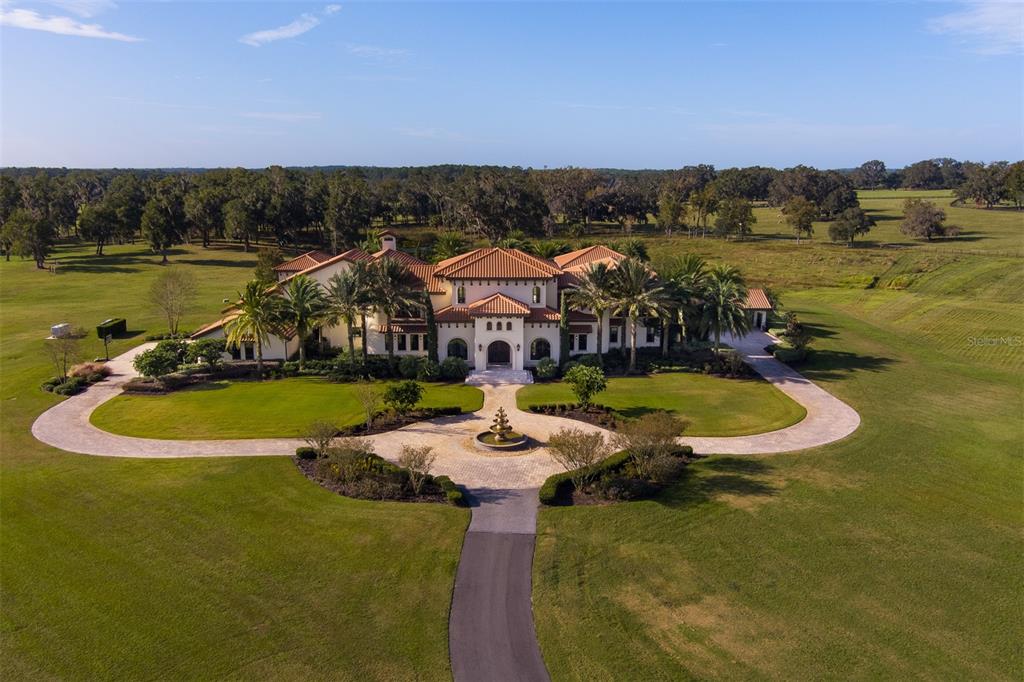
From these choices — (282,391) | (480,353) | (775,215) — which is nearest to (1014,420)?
(480,353)

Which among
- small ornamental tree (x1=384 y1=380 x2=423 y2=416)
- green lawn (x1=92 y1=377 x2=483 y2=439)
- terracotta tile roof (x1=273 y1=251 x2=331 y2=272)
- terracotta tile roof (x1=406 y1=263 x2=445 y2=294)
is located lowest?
green lawn (x1=92 y1=377 x2=483 y2=439)

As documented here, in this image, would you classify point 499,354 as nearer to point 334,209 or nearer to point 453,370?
point 453,370

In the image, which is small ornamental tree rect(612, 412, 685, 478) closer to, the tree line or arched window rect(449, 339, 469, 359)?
arched window rect(449, 339, 469, 359)

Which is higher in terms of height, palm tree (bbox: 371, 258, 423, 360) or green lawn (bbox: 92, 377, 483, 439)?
palm tree (bbox: 371, 258, 423, 360)

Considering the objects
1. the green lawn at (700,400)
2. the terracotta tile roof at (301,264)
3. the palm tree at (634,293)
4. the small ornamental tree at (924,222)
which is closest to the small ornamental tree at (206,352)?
the terracotta tile roof at (301,264)

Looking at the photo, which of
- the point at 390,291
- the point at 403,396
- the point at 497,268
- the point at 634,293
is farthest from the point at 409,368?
the point at 634,293

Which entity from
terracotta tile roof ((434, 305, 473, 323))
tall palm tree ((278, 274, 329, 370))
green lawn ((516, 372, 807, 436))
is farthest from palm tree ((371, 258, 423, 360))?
green lawn ((516, 372, 807, 436))

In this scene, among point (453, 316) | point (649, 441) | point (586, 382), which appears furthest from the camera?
point (453, 316)
